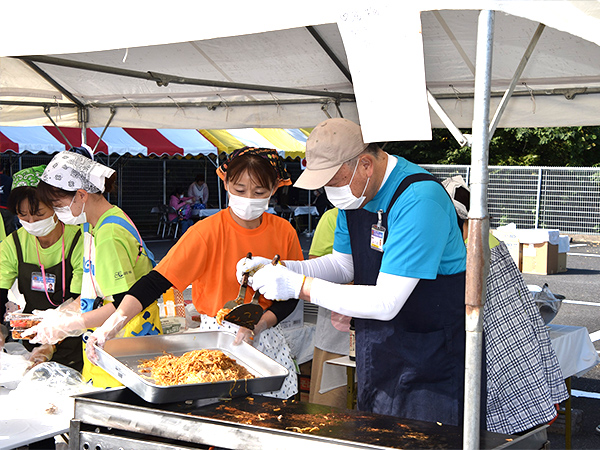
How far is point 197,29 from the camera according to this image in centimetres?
181

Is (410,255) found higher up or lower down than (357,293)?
higher up

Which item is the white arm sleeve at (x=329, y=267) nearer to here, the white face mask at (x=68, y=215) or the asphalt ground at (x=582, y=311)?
the white face mask at (x=68, y=215)

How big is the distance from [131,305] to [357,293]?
921 mm

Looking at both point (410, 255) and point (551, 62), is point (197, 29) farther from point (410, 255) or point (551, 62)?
point (551, 62)

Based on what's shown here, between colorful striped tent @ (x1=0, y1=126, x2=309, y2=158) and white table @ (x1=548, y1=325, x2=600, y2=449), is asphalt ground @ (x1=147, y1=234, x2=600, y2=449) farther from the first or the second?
colorful striped tent @ (x1=0, y1=126, x2=309, y2=158)

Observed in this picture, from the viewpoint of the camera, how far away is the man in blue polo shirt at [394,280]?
1.90 metres

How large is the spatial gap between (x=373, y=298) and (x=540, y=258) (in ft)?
32.8

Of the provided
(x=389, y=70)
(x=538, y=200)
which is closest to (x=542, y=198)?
(x=538, y=200)

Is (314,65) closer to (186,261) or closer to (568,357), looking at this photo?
(186,261)

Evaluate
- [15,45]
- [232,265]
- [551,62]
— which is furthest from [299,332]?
[15,45]

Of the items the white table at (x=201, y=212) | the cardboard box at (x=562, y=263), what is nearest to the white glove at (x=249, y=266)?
the cardboard box at (x=562, y=263)

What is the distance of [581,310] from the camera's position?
820 cm

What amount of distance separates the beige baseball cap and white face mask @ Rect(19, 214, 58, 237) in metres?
1.70

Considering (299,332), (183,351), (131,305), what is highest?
(131,305)
